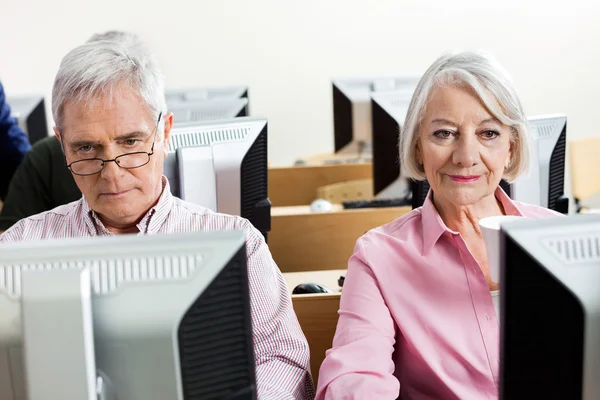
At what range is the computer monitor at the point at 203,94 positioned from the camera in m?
3.29

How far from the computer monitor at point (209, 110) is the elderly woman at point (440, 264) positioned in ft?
4.52

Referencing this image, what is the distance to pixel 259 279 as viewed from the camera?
1439 mm

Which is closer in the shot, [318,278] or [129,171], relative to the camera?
[129,171]

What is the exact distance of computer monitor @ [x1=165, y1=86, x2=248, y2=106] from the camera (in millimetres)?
3287

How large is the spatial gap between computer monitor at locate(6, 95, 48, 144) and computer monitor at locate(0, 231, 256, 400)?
3151 mm

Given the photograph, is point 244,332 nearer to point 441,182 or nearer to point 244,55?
point 441,182

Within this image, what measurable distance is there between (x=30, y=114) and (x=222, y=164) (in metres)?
2.21

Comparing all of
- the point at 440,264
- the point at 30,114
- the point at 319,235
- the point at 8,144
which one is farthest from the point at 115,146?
the point at 30,114

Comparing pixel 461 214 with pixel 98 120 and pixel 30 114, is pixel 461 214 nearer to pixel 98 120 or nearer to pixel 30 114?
pixel 98 120

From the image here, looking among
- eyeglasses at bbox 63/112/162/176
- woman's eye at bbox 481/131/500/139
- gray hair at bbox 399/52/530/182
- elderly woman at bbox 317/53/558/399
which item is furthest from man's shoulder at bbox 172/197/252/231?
woman's eye at bbox 481/131/500/139

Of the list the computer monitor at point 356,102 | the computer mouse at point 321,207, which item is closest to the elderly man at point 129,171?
the computer mouse at point 321,207

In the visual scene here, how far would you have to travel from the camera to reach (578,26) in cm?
559

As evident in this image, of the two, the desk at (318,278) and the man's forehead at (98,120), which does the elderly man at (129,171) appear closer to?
the man's forehead at (98,120)

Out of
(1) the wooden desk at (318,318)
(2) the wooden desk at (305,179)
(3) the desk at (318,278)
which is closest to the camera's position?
(1) the wooden desk at (318,318)
